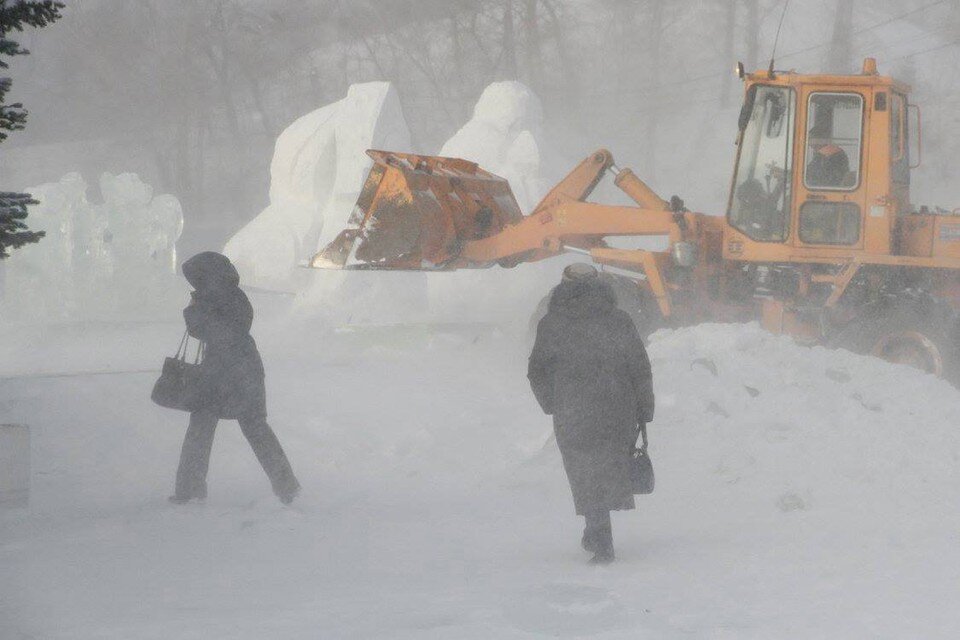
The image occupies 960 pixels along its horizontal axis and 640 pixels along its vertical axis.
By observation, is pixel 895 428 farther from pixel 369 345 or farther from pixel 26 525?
pixel 369 345

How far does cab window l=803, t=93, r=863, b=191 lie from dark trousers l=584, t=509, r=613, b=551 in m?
6.35

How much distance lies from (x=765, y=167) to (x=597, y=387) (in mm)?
6336

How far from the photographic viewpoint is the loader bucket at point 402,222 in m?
11.6

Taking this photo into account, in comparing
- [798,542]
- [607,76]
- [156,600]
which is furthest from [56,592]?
[607,76]

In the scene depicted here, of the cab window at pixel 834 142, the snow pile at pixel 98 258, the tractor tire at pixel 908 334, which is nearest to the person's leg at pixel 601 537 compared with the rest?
the tractor tire at pixel 908 334

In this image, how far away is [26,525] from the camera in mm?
6320

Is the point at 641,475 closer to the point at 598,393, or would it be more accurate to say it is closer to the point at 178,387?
the point at 598,393

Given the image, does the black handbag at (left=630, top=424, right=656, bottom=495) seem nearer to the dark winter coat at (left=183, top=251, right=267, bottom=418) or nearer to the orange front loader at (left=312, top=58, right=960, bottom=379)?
the dark winter coat at (left=183, top=251, right=267, bottom=418)

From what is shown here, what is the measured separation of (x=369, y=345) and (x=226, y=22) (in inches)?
1256

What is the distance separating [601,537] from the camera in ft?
18.4

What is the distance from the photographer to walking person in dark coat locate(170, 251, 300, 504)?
22.6 ft

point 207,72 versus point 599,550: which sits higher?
point 207,72

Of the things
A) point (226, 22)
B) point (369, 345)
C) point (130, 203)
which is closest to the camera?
point (369, 345)

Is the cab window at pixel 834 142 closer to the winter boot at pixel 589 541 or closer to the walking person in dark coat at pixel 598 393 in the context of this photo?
the walking person in dark coat at pixel 598 393
